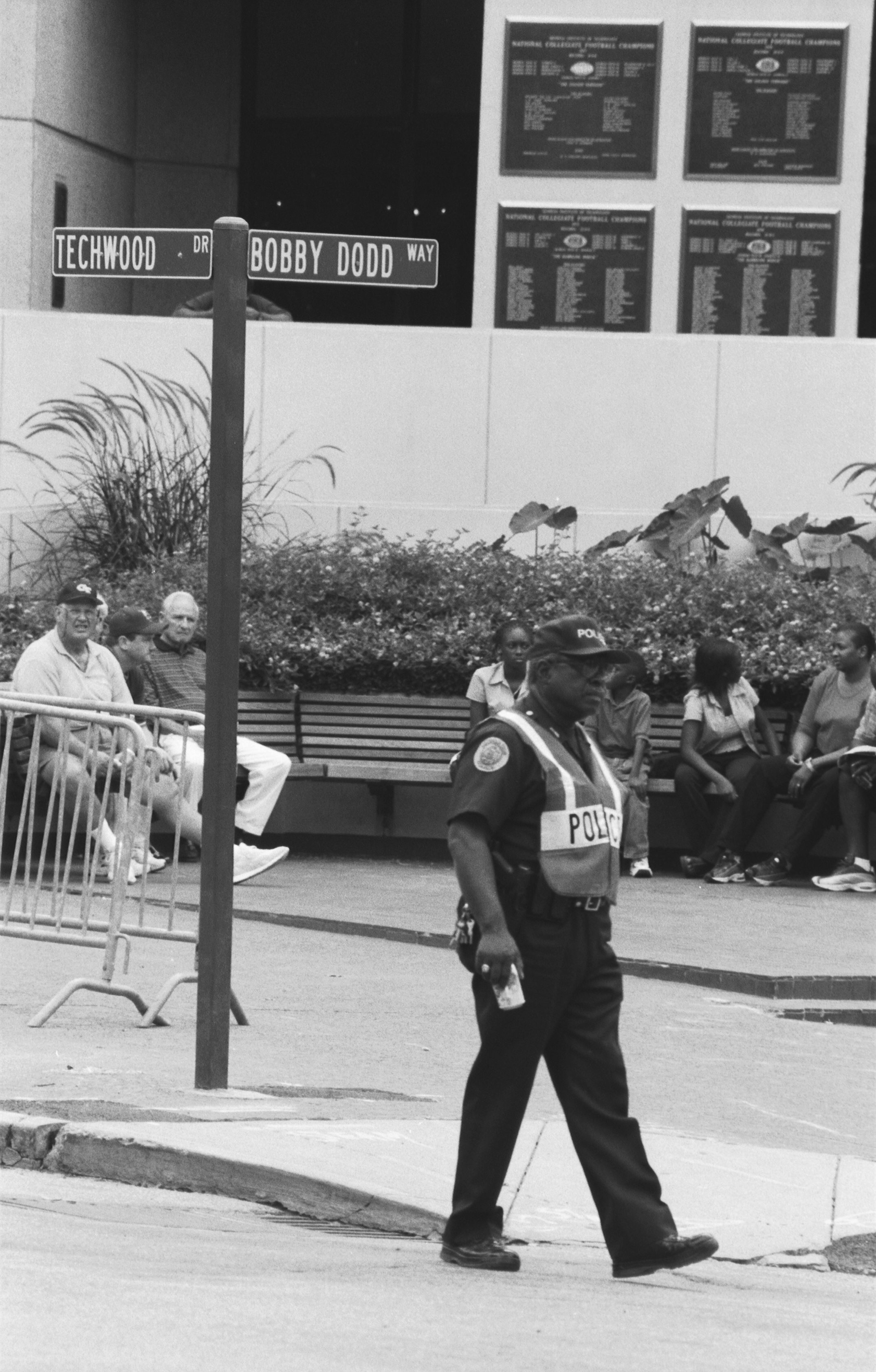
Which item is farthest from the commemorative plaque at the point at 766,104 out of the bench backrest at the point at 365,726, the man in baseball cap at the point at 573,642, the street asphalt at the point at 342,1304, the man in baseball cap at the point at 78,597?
the street asphalt at the point at 342,1304

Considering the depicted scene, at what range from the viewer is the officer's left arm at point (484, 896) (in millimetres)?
5363

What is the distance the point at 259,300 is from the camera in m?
16.9

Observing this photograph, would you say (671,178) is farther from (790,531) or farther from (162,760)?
(162,760)

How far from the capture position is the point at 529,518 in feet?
51.8

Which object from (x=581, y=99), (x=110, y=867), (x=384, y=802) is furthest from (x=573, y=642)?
(x=581, y=99)

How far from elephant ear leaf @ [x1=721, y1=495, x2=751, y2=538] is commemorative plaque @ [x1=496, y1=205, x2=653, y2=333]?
6.28ft

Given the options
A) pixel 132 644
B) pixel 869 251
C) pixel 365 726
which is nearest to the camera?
pixel 132 644

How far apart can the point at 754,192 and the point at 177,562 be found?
5.55 m

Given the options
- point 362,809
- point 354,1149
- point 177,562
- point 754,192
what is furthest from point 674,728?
point 354,1149

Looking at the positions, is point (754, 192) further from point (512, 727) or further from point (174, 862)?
point (512, 727)

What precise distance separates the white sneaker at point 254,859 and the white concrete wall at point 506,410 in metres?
5.18

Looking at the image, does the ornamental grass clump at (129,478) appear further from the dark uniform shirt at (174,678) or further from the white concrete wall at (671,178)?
the white concrete wall at (671,178)

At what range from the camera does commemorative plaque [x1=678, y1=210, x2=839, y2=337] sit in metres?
16.6

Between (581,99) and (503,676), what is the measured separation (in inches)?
223
